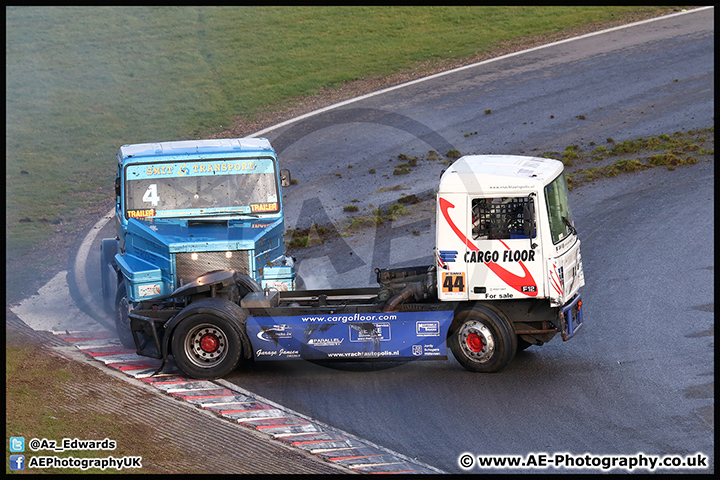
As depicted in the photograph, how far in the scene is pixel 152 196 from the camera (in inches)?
623

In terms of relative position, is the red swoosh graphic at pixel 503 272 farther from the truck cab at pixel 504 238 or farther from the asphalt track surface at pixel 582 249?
the asphalt track surface at pixel 582 249

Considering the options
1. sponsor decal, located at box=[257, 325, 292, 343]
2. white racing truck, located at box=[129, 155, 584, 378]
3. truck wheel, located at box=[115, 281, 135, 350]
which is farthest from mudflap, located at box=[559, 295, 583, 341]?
truck wheel, located at box=[115, 281, 135, 350]

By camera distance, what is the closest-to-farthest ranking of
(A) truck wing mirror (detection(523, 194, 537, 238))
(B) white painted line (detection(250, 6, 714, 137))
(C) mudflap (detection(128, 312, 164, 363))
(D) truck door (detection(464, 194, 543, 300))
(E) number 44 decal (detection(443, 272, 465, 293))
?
(A) truck wing mirror (detection(523, 194, 537, 238)) < (D) truck door (detection(464, 194, 543, 300)) < (E) number 44 decal (detection(443, 272, 465, 293)) < (C) mudflap (detection(128, 312, 164, 363)) < (B) white painted line (detection(250, 6, 714, 137))

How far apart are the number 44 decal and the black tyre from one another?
10.3 ft

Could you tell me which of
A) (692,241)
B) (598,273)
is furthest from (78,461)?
(692,241)

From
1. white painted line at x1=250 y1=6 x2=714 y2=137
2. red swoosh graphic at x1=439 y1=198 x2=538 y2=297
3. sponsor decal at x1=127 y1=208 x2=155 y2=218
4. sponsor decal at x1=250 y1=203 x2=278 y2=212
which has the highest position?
white painted line at x1=250 y1=6 x2=714 y2=137

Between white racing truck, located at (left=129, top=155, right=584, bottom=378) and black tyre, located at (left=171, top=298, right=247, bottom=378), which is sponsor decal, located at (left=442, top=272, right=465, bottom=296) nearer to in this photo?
white racing truck, located at (left=129, top=155, right=584, bottom=378)

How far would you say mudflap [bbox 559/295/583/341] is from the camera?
44.3 feet

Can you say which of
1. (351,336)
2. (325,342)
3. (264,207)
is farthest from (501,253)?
(264,207)

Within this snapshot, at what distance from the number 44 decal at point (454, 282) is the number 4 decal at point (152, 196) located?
18.3 ft

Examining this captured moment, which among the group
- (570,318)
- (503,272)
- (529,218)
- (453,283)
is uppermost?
(529,218)

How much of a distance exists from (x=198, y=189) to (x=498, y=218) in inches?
220

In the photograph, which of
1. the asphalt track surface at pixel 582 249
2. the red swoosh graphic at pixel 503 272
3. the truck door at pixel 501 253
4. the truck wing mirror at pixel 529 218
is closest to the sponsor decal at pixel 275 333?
the asphalt track surface at pixel 582 249

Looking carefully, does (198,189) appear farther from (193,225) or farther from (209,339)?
(209,339)
